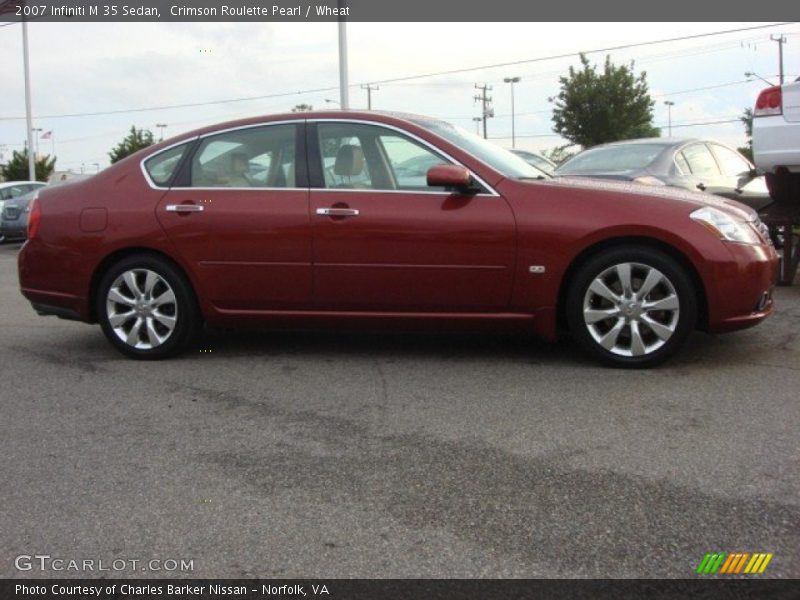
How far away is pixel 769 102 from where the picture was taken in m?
7.29

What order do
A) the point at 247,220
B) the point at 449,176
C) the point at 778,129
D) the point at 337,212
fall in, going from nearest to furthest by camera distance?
the point at 449,176 → the point at 337,212 → the point at 247,220 → the point at 778,129

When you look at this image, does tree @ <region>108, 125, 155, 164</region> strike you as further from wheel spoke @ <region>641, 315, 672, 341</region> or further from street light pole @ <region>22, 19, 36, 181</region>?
wheel spoke @ <region>641, 315, 672, 341</region>

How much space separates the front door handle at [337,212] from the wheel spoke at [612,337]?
1.69 meters

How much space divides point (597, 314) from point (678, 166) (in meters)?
3.83

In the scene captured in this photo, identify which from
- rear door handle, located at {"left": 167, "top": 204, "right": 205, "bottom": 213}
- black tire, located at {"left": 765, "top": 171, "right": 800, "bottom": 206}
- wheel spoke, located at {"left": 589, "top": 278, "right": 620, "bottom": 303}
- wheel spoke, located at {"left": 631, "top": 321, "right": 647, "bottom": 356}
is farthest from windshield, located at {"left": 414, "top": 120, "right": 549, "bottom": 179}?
black tire, located at {"left": 765, "top": 171, "right": 800, "bottom": 206}

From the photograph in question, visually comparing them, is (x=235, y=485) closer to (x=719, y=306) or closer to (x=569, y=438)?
(x=569, y=438)

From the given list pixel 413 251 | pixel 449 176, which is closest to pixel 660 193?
pixel 449 176

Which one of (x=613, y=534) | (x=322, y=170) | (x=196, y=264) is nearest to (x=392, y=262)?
(x=322, y=170)

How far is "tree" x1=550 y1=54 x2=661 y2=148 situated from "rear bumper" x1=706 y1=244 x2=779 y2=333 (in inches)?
1206

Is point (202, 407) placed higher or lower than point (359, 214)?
lower

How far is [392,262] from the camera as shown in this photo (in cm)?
530

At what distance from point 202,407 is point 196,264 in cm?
126

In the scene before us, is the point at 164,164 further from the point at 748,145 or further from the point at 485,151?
the point at 748,145
